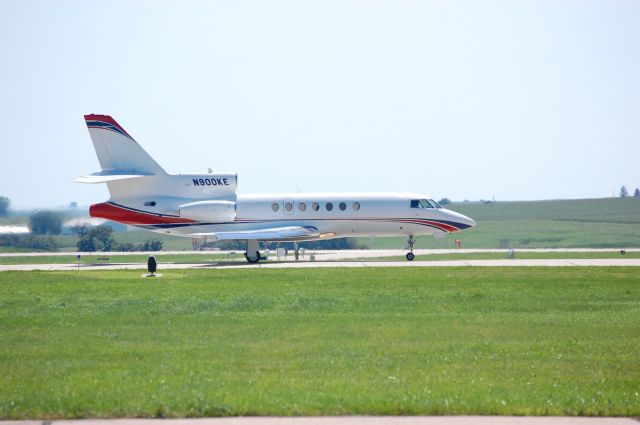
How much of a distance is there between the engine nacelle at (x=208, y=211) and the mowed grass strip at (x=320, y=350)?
16.6 m

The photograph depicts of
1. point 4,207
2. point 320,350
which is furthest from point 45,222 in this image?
point 320,350

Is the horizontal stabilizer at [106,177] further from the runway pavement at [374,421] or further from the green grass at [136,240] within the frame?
the runway pavement at [374,421]

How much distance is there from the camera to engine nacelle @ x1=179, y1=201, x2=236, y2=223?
1695 inches

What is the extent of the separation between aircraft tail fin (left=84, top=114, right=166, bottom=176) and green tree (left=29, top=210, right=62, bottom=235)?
9437mm

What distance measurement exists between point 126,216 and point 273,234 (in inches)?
275

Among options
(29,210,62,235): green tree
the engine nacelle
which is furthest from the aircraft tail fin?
(29,210,62,235): green tree

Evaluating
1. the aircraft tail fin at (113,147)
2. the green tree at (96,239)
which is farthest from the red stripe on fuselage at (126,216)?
the green tree at (96,239)

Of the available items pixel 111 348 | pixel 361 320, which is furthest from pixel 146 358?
pixel 361 320

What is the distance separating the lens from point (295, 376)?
12.5 meters

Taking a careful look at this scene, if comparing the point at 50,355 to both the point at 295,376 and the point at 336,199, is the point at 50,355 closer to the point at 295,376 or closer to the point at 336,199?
the point at 295,376

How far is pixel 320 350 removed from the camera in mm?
14602

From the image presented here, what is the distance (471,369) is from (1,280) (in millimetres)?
21596

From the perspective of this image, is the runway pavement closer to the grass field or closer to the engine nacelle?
the engine nacelle

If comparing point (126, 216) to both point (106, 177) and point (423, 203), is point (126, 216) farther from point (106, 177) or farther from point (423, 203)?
point (423, 203)
